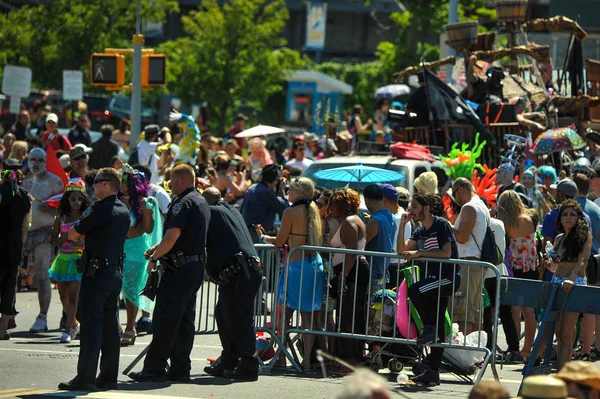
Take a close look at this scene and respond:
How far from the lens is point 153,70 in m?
21.2

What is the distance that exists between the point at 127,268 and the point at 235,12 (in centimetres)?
2764

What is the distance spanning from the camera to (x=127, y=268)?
12.3 m

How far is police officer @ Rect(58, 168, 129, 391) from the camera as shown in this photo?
30.6 ft

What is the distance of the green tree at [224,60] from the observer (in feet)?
127

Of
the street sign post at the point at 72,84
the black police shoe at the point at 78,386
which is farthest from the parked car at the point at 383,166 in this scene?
the street sign post at the point at 72,84

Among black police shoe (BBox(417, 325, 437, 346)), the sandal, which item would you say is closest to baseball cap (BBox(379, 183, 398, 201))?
black police shoe (BBox(417, 325, 437, 346))

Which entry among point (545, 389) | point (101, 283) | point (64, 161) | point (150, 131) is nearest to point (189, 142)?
point (150, 131)

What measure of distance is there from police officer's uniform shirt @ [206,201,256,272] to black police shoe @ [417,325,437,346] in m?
1.63

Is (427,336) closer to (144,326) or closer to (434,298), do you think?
(434,298)

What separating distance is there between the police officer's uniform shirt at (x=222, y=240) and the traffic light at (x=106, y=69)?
11.3 metres

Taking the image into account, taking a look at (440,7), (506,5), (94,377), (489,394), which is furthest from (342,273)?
(440,7)

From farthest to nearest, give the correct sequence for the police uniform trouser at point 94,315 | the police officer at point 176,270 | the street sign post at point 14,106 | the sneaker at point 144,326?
the street sign post at point 14,106
the sneaker at point 144,326
the police officer at point 176,270
the police uniform trouser at point 94,315

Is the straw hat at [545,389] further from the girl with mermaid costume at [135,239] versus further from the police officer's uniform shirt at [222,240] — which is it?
the girl with mermaid costume at [135,239]

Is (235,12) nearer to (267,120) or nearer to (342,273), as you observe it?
(267,120)
